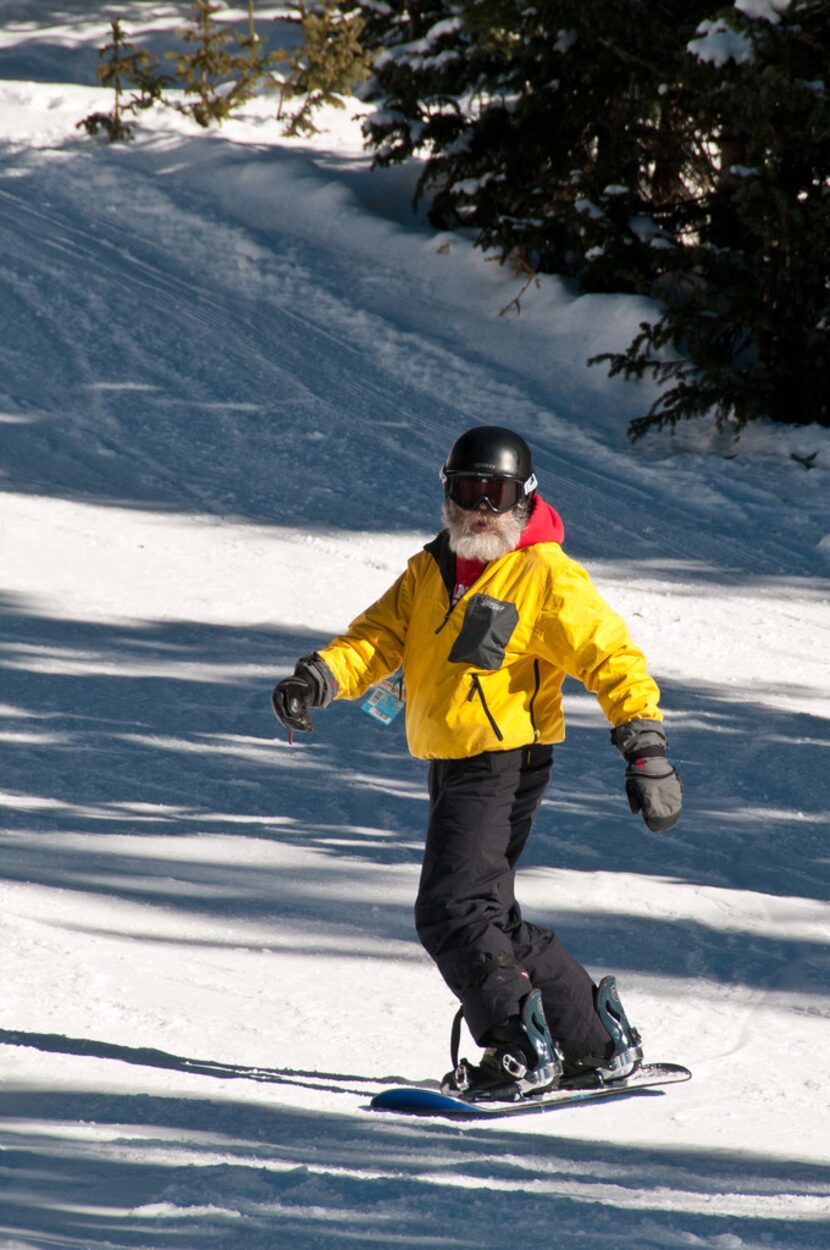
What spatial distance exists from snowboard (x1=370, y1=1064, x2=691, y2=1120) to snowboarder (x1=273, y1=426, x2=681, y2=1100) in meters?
0.03

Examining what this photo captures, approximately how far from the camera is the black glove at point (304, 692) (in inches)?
156

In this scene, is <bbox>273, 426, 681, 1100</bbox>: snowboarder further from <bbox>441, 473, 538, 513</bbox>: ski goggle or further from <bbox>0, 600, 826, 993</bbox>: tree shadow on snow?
<bbox>0, 600, 826, 993</bbox>: tree shadow on snow

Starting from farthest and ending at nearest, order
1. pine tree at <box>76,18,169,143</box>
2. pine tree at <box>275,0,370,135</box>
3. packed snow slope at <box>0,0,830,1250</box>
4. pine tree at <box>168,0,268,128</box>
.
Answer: pine tree at <box>168,0,268,128</box>
pine tree at <box>275,0,370,135</box>
pine tree at <box>76,18,169,143</box>
packed snow slope at <box>0,0,830,1250</box>

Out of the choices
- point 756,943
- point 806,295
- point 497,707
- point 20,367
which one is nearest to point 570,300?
point 806,295

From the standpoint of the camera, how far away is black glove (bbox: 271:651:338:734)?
3957mm

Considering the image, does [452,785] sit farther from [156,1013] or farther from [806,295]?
[806,295]

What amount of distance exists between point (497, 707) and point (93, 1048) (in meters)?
1.43

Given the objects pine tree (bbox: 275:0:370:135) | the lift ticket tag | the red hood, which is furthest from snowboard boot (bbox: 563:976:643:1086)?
pine tree (bbox: 275:0:370:135)

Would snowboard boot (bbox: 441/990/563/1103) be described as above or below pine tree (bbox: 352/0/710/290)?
below

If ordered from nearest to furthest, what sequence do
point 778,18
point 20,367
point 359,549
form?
point 359,549 → point 778,18 → point 20,367

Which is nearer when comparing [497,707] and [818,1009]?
[497,707]

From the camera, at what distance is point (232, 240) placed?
14219 mm

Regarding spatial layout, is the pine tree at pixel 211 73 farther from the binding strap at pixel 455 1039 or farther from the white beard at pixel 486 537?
the binding strap at pixel 455 1039

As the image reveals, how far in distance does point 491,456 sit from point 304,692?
0.82 metres
